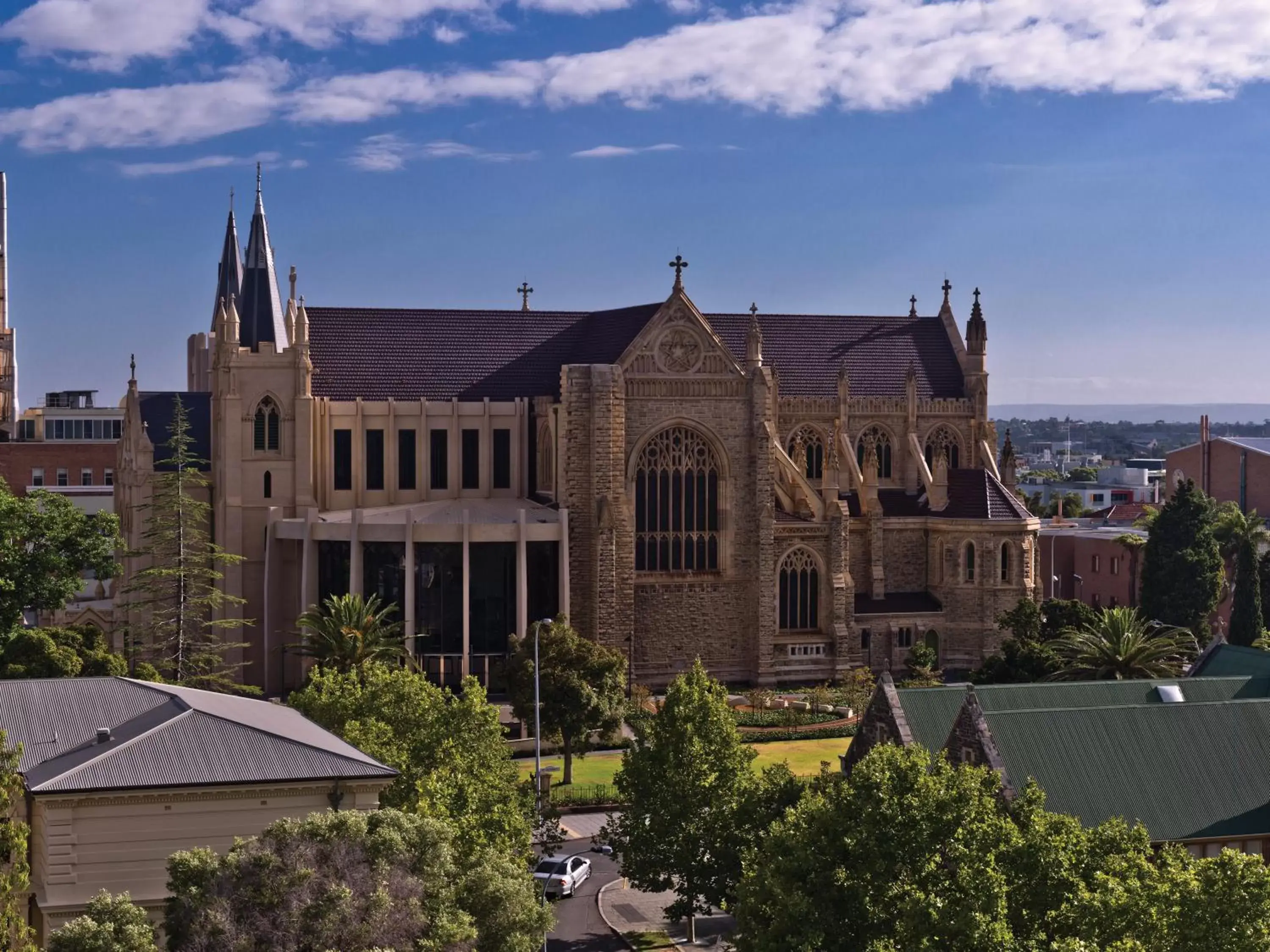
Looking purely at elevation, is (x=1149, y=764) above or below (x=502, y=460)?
below

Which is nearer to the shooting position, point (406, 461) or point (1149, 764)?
point (1149, 764)

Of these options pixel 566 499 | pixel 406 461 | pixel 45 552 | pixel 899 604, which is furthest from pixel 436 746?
pixel 899 604

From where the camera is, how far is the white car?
45.1 metres

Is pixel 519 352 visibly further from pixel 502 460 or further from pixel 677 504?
pixel 677 504

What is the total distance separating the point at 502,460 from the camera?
7550 cm

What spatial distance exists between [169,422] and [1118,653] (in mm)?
40809

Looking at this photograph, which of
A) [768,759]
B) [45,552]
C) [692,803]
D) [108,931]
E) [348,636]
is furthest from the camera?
[768,759]

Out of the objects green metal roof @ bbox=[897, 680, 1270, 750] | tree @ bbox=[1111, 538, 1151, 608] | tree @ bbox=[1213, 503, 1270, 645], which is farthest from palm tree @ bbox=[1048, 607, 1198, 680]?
tree @ bbox=[1111, 538, 1151, 608]

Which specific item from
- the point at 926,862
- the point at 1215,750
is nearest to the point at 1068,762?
the point at 1215,750

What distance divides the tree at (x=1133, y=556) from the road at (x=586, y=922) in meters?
52.1

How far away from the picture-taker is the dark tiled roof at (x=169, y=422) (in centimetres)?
7481

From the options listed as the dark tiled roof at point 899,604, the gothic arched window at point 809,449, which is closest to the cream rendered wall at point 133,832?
the dark tiled roof at point 899,604

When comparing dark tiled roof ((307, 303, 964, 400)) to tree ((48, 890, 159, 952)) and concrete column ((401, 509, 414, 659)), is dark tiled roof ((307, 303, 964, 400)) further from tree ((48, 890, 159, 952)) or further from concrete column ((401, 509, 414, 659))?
tree ((48, 890, 159, 952))

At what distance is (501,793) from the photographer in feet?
124
